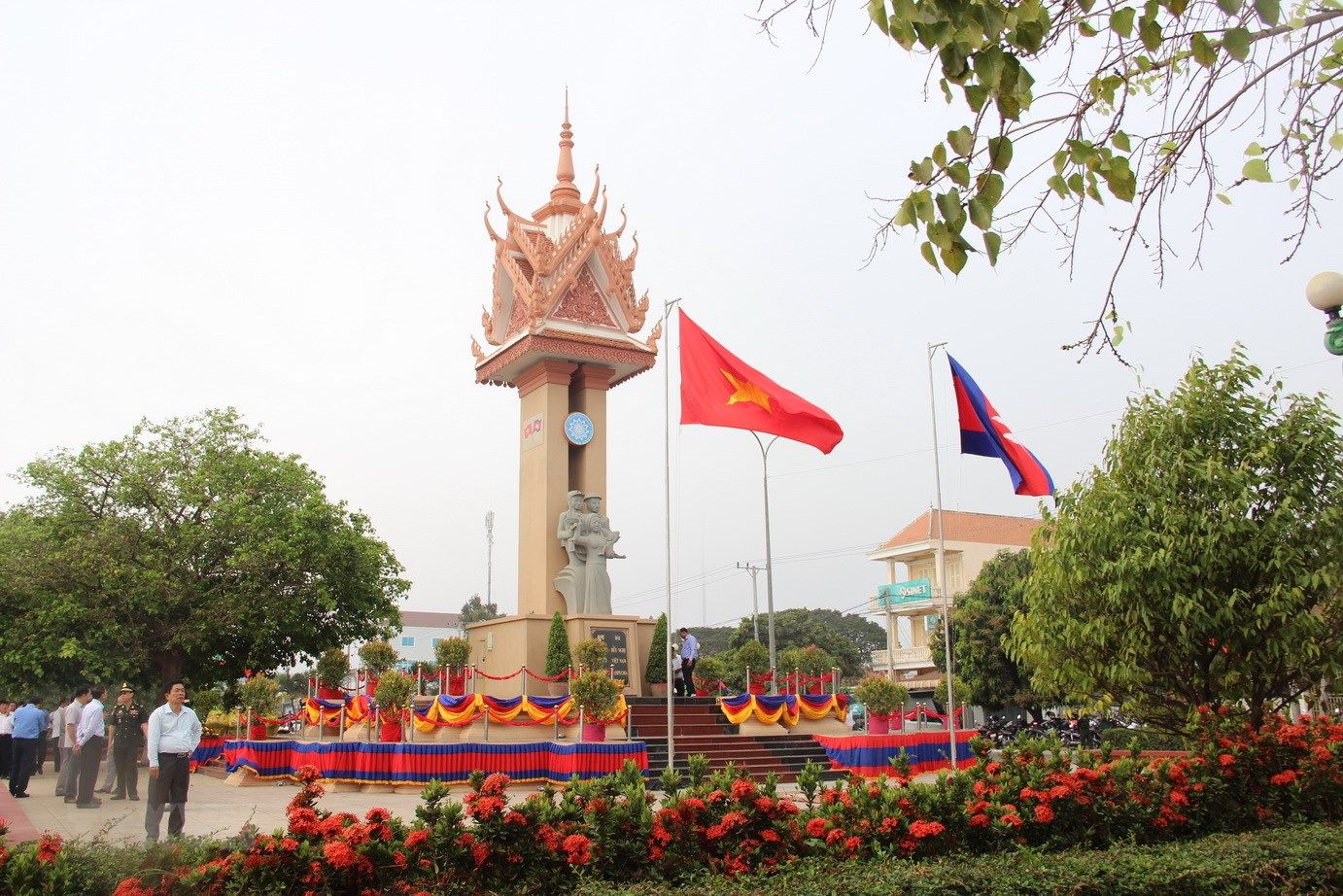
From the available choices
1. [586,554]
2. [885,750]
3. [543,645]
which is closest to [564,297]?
[586,554]

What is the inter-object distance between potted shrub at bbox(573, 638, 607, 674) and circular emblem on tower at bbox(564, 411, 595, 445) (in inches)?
207

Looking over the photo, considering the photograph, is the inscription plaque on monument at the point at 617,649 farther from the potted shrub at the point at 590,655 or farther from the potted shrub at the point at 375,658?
the potted shrub at the point at 375,658

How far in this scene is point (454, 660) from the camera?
20.7m

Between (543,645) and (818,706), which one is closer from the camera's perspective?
(818,706)

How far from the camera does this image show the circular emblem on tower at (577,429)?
75.0 ft

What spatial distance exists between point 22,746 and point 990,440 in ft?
44.4

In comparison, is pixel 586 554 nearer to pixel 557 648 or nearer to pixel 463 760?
pixel 557 648

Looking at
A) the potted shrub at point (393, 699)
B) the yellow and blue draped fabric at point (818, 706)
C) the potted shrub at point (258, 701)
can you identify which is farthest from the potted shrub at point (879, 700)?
the potted shrub at point (258, 701)

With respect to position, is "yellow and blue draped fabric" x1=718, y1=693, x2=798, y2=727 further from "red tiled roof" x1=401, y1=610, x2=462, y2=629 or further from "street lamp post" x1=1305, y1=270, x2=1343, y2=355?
"red tiled roof" x1=401, y1=610, x2=462, y2=629

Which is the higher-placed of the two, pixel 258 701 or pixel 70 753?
pixel 258 701

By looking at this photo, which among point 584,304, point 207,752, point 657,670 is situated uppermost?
point 584,304

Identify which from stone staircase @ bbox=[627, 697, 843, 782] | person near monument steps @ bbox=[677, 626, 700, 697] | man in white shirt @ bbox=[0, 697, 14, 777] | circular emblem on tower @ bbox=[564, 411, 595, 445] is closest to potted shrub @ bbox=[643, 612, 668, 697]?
person near monument steps @ bbox=[677, 626, 700, 697]

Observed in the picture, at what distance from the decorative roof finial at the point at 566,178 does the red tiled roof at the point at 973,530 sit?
26633 millimetres

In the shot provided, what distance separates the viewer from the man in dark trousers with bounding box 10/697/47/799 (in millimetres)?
14961
